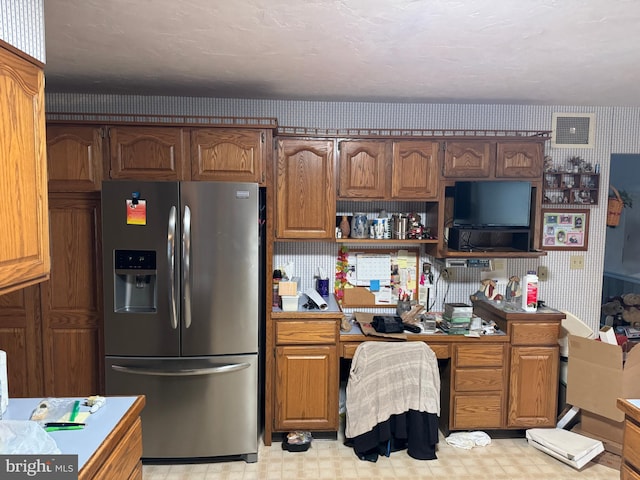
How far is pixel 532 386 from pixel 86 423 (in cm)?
273

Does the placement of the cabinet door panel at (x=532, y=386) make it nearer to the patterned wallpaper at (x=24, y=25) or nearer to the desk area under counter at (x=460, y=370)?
the desk area under counter at (x=460, y=370)

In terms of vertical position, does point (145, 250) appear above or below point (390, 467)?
above

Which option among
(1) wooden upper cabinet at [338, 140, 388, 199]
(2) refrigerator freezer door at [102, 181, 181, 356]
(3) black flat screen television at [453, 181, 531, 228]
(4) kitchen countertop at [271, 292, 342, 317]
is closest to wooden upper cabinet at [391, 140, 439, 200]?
(1) wooden upper cabinet at [338, 140, 388, 199]

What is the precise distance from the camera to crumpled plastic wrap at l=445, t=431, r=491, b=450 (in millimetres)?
2922

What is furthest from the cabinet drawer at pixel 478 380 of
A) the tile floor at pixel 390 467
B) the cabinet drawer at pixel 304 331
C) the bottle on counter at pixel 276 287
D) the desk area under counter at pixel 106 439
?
the desk area under counter at pixel 106 439

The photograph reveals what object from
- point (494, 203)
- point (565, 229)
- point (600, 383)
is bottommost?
point (600, 383)

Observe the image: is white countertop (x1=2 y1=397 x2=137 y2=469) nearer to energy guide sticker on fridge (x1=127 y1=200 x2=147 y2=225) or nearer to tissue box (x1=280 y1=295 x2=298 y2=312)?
energy guide sticker on fridge (x1=127 y1=200 x2=147 y2=225)

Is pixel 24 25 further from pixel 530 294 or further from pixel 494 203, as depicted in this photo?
pixel 530 294

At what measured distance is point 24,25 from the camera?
4.52ft

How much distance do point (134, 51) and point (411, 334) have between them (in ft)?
7.79

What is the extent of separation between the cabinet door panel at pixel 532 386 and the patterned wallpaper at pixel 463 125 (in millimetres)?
683

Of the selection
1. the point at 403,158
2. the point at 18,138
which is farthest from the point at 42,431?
the point at 403,158

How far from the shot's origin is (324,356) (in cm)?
289

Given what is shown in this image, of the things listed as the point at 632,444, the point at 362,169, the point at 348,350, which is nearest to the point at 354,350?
the point at 348,350
